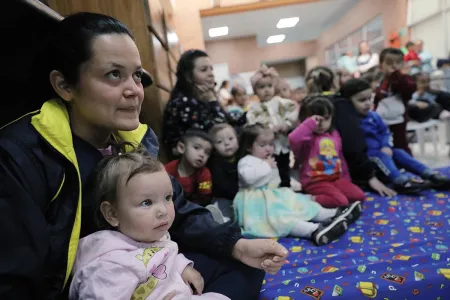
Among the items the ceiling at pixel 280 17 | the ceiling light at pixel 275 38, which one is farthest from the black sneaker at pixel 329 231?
the ceiling light at pixel 275 38

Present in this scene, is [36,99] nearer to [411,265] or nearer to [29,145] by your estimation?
[29,145]

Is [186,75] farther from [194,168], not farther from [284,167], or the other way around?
[284,167]

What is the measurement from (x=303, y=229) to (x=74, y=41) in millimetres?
1415

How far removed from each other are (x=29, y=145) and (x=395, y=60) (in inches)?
118

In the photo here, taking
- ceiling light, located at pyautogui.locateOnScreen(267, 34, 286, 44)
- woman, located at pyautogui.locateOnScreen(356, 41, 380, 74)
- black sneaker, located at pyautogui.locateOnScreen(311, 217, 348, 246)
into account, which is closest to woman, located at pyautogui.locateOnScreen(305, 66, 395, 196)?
black sneaker, located at pyautogui.locateOnScreen(311, 217, 348, 246)

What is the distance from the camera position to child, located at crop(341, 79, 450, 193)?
238cm

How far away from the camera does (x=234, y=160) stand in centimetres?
223

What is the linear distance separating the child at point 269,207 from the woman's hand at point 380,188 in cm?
58

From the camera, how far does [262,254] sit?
1038mm

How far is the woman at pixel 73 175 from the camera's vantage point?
0.71 metres

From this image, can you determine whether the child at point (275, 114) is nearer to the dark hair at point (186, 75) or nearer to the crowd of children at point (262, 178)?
the crowd of children at point (262, 178)

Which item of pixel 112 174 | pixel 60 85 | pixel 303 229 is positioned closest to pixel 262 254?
pixel 112 174

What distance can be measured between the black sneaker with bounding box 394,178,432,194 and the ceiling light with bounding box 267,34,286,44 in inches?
350

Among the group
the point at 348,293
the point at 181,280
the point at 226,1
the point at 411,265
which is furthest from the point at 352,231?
the point at 226,1
